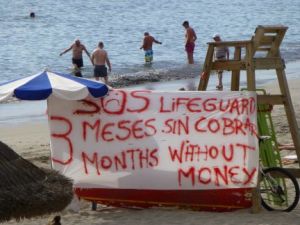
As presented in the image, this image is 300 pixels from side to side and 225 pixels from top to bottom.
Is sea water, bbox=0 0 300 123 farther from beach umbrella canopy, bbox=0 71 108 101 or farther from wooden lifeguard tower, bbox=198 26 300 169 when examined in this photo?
wooden lifeguard tower, bbox=198 26 300 169

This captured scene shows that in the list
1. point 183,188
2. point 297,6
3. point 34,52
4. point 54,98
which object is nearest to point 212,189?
point 183,188

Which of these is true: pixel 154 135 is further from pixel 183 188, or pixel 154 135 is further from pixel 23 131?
pixel 23 131

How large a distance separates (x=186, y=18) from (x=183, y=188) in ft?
176

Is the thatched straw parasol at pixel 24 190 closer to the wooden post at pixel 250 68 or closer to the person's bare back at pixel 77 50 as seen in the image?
the wooden post at pixel 250 68

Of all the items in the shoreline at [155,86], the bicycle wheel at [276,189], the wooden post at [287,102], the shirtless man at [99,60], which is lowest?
the shoreline at [155,86]

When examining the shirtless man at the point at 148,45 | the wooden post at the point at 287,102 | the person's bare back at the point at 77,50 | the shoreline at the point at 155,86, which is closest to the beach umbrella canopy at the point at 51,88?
the wooden post at the point at 287,102

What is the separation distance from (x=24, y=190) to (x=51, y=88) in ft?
8.67

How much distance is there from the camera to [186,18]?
6194 centimetres

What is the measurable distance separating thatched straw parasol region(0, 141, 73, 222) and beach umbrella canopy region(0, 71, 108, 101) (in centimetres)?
222

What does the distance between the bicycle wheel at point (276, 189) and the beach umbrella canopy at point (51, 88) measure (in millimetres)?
1980

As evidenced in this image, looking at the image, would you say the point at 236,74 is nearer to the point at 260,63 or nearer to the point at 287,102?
the point at 260,63

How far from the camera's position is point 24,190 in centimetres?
601

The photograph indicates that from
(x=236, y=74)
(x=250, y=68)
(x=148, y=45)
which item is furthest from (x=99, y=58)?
(x=250, y=68)

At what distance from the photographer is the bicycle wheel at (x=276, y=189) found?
888cm
